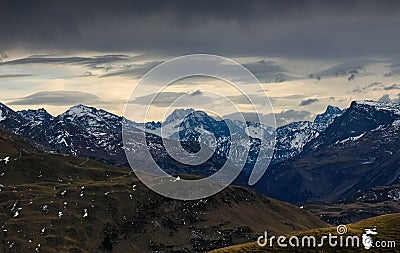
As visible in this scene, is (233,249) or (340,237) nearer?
(340,237)

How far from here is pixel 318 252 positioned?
13662 cm

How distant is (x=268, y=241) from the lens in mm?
153000

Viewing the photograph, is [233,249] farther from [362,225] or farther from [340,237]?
[362,225]

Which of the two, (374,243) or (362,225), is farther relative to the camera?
(362,225)

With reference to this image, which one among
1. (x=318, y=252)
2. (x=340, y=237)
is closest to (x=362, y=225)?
(x=340, y=237)

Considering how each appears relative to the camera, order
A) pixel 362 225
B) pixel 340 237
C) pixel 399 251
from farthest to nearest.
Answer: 1. pixel 362 225
2. pixel 340 237
3. pixel 399 251

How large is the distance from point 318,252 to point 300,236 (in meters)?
14.5

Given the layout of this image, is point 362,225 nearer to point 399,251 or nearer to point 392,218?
point 392,218

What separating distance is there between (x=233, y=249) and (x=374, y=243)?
33.6 metres

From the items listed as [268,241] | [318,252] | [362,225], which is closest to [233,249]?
[268,241]

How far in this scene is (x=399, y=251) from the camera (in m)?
135

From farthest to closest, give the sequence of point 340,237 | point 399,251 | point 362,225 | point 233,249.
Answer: point 362,225 → point 233,249 → point 340,237 → point 399,251

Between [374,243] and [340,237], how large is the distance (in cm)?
766

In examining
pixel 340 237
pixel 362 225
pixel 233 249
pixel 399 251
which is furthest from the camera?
pixel 362 225
